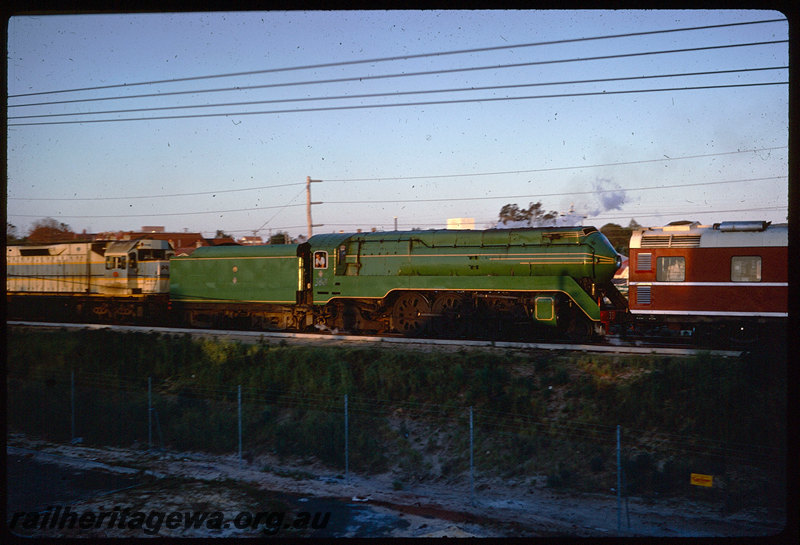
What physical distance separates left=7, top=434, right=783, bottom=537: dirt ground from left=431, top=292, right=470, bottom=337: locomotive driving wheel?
6073 mm

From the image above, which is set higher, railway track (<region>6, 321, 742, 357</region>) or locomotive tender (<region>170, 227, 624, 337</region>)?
locomotive tender (<region>170, 227, 624, 337</region>)

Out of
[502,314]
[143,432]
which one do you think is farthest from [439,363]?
[143,432]

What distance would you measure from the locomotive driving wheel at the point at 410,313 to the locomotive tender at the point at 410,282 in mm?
32

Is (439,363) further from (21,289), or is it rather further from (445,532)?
(21,289)

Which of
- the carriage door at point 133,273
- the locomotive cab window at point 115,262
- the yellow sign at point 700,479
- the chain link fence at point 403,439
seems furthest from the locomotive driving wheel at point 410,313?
the locomotive cab window at point 115,262

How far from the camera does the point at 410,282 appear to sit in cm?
1784

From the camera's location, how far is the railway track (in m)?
14.1

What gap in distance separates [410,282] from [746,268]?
29.7 feet

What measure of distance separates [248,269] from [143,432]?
7133mm

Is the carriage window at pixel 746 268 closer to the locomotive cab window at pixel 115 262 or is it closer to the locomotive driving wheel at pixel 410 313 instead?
the locomotive driving wheel at pixel 410 313

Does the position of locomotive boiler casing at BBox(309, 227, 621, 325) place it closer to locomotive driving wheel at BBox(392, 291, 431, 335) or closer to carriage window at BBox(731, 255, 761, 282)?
locomotive driving wheel at BBox(392, 291, 431, 335)

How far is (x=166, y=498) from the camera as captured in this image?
994 centimetres

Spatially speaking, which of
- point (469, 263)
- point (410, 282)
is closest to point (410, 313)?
point (410, 282)

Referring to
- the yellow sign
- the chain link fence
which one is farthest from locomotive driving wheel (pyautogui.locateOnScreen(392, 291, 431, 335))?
the yellow sign
